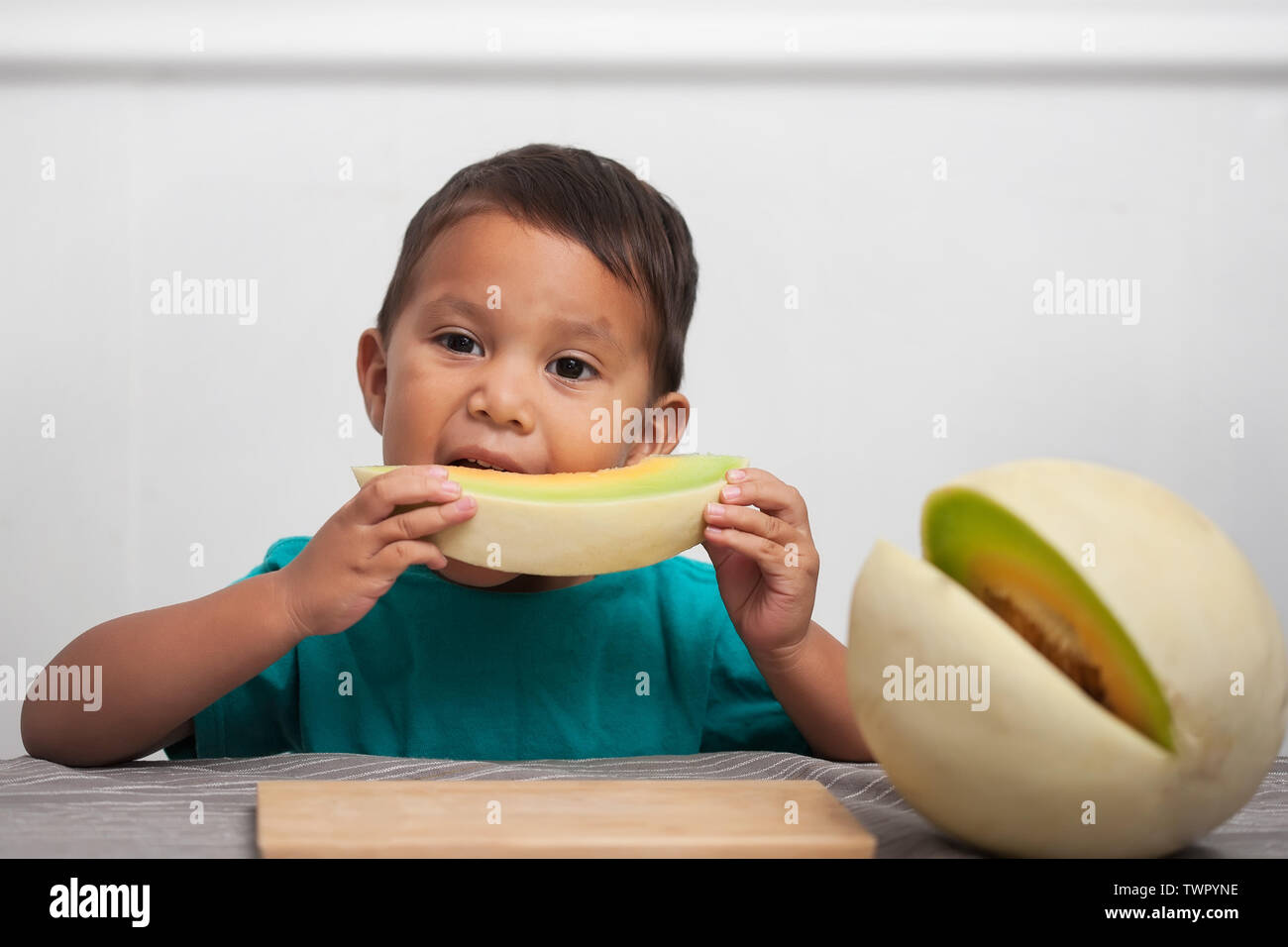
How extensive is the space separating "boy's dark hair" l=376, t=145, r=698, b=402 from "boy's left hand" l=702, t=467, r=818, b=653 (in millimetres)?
367

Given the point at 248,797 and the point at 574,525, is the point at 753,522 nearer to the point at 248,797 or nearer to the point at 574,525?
the point at 574,525

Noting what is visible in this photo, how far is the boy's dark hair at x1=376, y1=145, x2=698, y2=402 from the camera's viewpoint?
136 centimetres

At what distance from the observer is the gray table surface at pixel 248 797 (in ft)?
2.39

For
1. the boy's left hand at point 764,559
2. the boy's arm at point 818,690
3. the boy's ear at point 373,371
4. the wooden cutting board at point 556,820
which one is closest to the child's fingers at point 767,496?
the boy's left hand at point 764,559

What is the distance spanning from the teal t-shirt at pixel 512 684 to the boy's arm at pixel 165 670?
0.72 ft

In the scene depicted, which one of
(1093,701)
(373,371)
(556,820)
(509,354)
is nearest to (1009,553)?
(1093,701)

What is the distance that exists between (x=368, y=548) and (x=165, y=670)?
251 mm

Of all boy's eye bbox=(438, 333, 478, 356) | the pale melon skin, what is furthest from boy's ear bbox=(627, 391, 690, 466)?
the pale melon skin

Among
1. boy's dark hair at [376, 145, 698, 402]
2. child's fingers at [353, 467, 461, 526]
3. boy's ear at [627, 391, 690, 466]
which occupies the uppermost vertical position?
boy's dark hair at [376, 145, 698, 402]

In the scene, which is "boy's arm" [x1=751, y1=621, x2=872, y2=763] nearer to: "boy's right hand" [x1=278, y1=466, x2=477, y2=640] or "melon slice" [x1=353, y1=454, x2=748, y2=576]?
"melon slice" [x1=353, y1=454, x2=748, y2=576]
